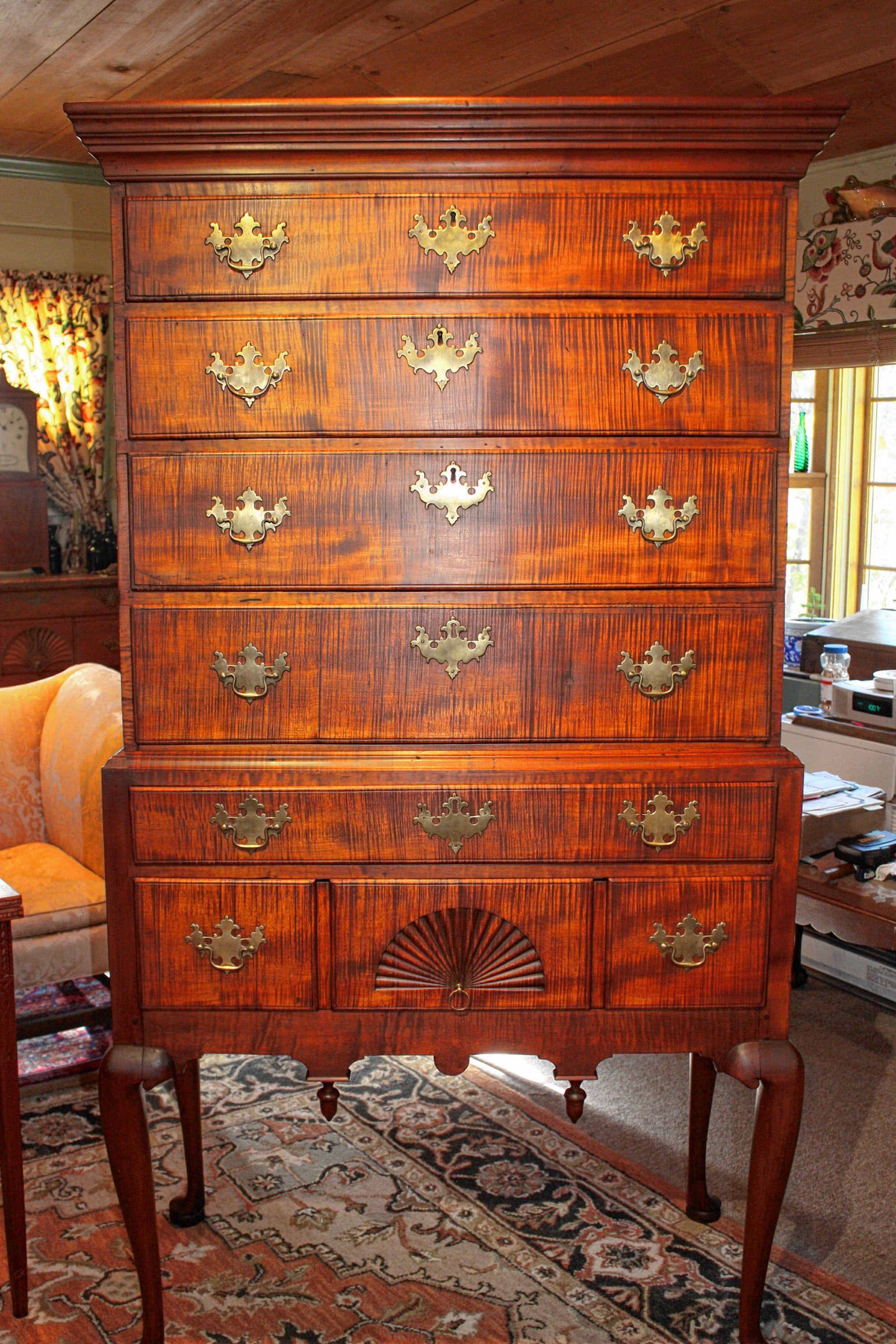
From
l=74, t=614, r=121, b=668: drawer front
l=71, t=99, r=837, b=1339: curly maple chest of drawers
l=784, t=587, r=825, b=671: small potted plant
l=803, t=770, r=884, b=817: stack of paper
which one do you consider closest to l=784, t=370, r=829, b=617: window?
l=784, t=587, r=825, b=671: small potted plant

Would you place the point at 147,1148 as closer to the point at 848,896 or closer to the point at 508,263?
the point at 508,263

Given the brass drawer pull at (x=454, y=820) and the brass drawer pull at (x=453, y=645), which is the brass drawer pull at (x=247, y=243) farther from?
the brass drawer pull at (x=454, y=820)

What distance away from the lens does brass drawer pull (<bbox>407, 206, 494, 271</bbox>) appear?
1.77m

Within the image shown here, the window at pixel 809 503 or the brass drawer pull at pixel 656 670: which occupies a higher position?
the window at pixel 809 503

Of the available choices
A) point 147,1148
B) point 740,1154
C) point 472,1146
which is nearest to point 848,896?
point 740,1154

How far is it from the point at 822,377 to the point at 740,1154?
3.32m

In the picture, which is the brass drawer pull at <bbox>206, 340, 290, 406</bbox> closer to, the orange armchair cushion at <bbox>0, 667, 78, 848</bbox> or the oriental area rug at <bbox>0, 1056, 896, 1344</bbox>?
the oriental area rug at <bbox>0, 1056, 896, 1344</bbox>

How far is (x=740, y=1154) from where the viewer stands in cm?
279

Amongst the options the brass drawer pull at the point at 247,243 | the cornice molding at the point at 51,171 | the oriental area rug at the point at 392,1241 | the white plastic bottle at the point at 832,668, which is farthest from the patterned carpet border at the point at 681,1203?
the cornice molding at the point at 51,171

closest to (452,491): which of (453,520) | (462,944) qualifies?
(453,520)

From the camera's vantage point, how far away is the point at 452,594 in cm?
185

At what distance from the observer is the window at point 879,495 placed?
15.8 feet

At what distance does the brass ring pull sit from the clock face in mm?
4787

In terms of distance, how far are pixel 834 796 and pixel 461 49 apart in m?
2.59
